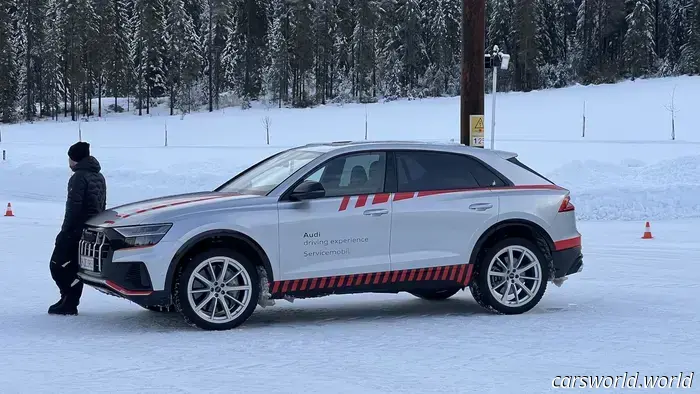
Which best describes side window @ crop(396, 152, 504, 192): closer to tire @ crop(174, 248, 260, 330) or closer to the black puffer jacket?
tire @ crop(174, 248, 260, 330)

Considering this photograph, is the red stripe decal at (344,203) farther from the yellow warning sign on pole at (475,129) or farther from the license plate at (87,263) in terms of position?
the yellow warning sign on pole at (475,129)

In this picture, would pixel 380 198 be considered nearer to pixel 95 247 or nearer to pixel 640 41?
pixel 95 247

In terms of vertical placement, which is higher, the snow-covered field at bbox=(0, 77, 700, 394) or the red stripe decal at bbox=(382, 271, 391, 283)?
the red stripe decal at bbox=(382, 271, 391, 283)

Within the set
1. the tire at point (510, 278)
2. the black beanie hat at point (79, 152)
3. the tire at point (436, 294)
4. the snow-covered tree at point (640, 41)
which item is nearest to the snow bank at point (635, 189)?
the tire at point (436, 294)

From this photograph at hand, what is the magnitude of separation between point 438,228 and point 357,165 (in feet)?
3.17

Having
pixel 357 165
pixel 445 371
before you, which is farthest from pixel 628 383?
pixel 357 165

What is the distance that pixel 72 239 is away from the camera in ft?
30.8

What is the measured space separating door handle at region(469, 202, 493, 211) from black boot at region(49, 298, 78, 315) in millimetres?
3990

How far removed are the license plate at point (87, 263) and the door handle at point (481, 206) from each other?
354 centimetres

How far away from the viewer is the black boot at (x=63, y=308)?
952cm

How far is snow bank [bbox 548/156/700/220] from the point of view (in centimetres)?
2042

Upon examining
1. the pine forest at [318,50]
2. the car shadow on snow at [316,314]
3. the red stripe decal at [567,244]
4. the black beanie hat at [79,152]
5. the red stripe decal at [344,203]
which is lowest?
the car shadow on snow at [316,314]

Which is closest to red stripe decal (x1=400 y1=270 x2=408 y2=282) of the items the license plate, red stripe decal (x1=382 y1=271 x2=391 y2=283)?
red stripe decal (x1=382 y1=271 x2=391 y2=283)

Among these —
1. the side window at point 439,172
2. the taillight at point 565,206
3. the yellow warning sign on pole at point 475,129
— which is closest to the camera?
the side window at point 439,172
